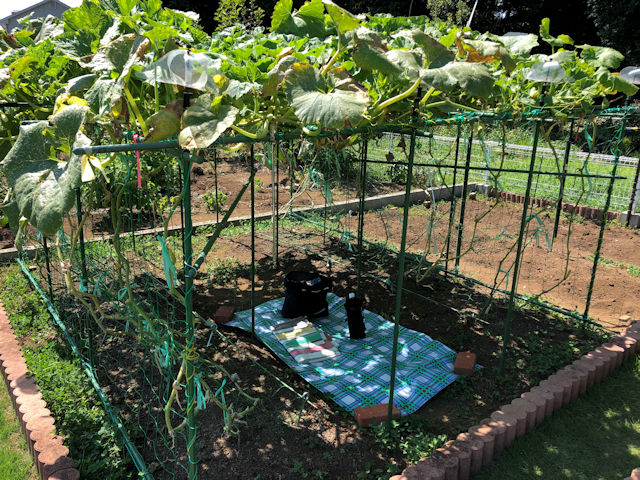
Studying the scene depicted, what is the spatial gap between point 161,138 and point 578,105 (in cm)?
273

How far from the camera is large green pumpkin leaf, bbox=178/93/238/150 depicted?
1.52 metres

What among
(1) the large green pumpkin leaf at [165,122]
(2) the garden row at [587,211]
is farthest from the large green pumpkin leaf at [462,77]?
(2) the garden row at [587,211]

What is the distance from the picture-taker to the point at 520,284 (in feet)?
17.4

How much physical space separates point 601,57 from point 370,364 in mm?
2650

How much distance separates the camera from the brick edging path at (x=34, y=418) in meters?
2.49

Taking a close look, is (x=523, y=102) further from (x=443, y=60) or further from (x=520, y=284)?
(x=520, y=284)

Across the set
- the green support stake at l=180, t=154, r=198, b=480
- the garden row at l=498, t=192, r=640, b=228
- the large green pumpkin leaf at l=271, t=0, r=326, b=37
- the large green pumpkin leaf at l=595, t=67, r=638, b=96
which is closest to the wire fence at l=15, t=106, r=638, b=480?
the green support stake at l=180, t=154, r=198, b=480

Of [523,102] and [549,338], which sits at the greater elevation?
[523,102]

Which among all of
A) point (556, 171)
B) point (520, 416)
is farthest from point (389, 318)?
point (556, 171)

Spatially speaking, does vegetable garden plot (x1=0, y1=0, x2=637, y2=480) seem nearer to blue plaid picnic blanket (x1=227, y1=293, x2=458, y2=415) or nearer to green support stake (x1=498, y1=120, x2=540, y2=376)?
green support stake (x1=498, y1=120, x2=540, y2=376)

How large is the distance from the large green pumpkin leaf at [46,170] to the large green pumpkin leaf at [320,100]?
729 millimetres

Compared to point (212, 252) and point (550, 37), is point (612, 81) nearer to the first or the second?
point (550, 37)

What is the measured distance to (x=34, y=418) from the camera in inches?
111

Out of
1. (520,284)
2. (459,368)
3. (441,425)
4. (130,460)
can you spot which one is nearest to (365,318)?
(459,368)
